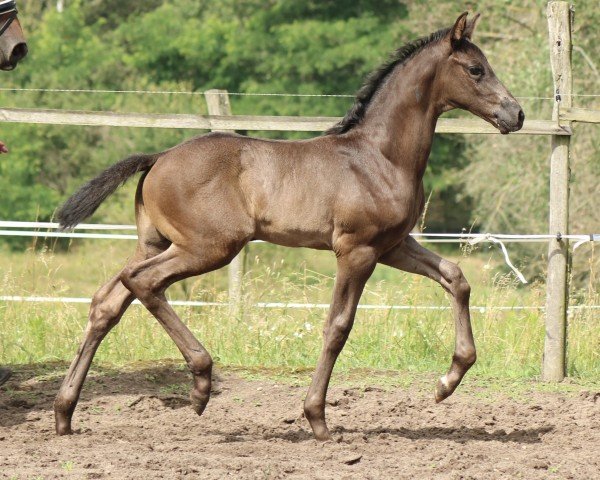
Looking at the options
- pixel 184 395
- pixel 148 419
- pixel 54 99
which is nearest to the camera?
pixel 148 419

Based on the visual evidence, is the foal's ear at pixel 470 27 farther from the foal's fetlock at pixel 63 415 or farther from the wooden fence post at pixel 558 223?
the foal's fetlock at pixel 63 415

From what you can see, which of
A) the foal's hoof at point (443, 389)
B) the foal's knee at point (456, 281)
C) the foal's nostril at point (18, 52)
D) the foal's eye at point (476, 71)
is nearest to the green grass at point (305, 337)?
the foal's hoof at point (443, 389)

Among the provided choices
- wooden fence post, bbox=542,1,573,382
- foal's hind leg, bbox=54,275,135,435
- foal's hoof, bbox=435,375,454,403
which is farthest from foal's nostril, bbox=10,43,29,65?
wooden fence post, bbox=542,1,573,382

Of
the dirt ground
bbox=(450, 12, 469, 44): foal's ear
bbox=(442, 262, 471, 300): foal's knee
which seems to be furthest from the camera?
bbox=(442, 262, 471, 300): foal's knee

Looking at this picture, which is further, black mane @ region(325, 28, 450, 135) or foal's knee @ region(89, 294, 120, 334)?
black mane @ region(325, 28, 450, 135)

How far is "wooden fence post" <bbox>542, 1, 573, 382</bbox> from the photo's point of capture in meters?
7.45

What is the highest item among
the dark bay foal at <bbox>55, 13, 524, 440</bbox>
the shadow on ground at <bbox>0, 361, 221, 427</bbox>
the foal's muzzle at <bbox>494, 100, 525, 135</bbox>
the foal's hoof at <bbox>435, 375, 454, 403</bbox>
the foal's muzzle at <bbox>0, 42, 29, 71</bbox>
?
the foal's muzzle at <bbox>0, 42, 29, 71</bbox>

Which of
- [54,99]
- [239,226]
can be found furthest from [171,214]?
[54,99]

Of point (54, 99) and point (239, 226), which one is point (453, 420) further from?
point (54, 99)

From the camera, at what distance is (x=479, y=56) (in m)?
5.80

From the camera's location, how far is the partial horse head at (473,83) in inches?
226

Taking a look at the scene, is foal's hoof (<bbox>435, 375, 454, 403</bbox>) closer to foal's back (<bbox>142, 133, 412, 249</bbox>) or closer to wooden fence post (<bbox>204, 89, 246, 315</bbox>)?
foal's back (<bbox>142, 133, 412, 249</bbox>)

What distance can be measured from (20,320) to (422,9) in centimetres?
1721

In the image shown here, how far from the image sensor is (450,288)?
5926 millimetres
